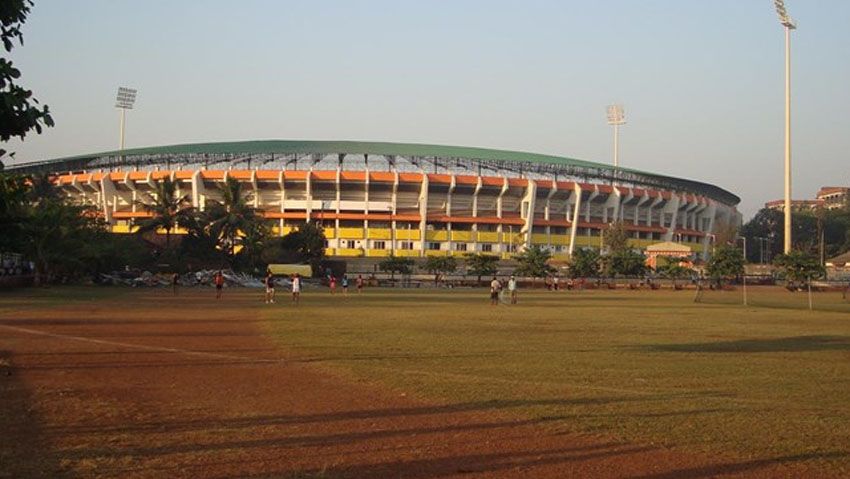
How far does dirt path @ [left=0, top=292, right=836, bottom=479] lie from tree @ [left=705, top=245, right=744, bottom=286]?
64.9m

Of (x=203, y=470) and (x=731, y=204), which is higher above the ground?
(x=731, y=204)

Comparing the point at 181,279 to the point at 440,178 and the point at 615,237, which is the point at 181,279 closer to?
the point at 440,178

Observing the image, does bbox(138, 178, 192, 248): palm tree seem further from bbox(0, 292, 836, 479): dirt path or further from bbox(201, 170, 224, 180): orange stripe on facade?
bbox(0, 292, 836, 479): dirt path

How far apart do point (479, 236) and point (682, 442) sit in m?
94.2

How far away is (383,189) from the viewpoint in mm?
99875

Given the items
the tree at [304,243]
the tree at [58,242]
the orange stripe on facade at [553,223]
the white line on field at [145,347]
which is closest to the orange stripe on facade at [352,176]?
the tree at [304,243]

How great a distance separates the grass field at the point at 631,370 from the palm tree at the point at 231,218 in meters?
43.9

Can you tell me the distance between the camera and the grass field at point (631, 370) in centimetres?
983

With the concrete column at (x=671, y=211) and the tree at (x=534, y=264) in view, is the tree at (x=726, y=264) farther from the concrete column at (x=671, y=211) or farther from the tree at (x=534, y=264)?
the concrete column at (x=671, y=211)

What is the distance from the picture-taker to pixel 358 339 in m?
21.2

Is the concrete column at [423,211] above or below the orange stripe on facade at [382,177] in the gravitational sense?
below

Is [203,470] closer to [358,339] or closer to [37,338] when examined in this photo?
[358,339]

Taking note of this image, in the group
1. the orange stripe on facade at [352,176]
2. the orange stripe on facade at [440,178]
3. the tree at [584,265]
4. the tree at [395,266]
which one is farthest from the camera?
the orange stripe on facade at [440,178]

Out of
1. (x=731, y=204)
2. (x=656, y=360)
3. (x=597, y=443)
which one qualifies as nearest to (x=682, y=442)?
(x=597, y=443)
